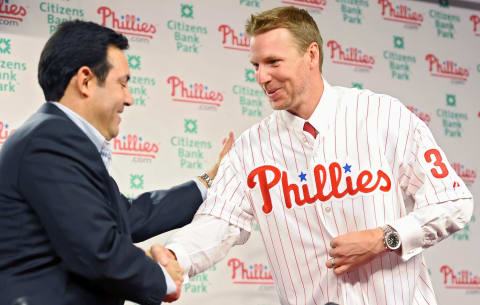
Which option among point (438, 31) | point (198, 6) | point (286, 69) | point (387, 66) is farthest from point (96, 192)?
point (438, 31)

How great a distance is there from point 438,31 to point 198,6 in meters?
1.69

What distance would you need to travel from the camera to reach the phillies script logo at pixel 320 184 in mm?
2100

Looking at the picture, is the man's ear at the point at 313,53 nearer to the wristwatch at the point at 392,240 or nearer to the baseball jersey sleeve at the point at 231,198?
the baseball jersey sleeve at the point at 231,198

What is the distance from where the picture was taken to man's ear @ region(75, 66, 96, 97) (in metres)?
1.77

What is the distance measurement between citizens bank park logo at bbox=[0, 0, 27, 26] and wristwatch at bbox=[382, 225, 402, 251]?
2310 mm

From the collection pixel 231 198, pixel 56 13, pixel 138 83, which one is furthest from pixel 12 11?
pixel 231 198

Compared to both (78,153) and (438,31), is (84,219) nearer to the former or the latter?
(78,153)

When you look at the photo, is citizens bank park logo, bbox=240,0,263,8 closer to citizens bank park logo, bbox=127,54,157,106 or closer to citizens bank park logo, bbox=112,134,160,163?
citizens bank park logo, bbox=127,54,157,106

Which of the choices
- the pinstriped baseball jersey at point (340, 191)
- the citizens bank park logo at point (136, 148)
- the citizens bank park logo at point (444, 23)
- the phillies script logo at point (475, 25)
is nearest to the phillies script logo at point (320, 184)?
the pinstriped baseball jersey at point (340, 191)

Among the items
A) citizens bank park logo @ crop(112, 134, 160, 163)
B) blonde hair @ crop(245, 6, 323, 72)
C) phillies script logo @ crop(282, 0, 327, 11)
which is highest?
phillies script logo @ crop(282, 0, 327, 11)

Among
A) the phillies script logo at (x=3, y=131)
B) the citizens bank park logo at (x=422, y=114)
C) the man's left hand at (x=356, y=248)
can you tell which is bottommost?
the man's left hand at (x=356, y=248)

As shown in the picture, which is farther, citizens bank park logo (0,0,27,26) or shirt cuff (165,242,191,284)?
citizens bank park logo (0,0,27,26)

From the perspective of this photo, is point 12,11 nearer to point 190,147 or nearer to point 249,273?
point 190,147

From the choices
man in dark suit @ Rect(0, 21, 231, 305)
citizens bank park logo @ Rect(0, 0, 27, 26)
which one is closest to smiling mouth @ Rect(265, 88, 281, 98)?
man in dark suit @ Rect(0, 21, 231, 305)
